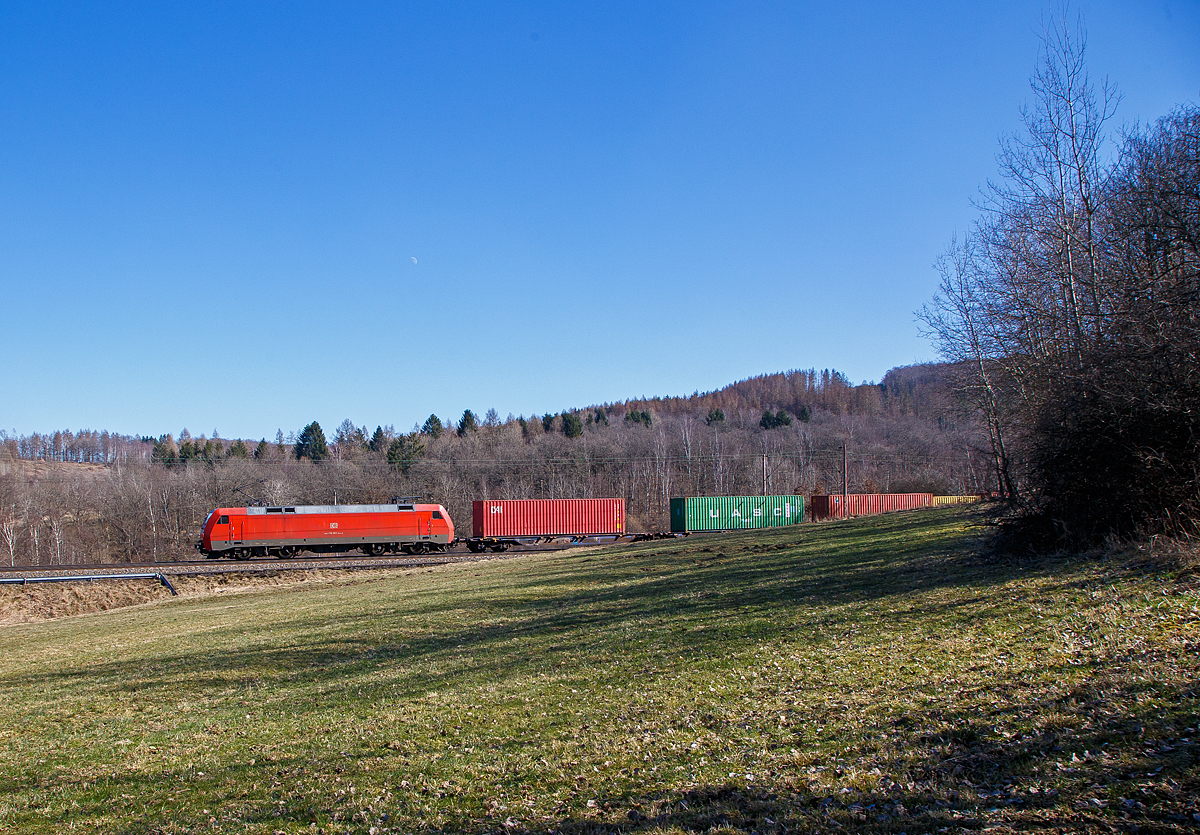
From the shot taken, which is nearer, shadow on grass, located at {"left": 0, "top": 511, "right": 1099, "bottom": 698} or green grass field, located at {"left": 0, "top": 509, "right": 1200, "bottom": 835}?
green grass field, located at {"left": 0, "top": 509, "right": 1200, "bottom": 835}

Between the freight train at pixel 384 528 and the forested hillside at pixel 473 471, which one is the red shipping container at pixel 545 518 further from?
the forested hillside at pixel 473 471

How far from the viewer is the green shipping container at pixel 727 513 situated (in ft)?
175

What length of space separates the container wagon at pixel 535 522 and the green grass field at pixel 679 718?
104 feet

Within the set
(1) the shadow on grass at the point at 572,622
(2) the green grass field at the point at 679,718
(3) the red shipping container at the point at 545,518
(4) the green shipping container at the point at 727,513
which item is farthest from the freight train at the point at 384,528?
(2) the green grass field at the point at 679,718

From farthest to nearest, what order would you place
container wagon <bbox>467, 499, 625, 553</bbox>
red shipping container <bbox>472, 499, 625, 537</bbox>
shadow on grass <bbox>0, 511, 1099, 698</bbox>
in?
red shipping container <bbox>472, 499, 625, 537</bbox> < container wagon <bbox>467, 499, 625, 553</bbox> < shadow on grass <bbox>0, 511, 1099, 698</bbox>

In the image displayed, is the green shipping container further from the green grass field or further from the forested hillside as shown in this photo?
the green grass field

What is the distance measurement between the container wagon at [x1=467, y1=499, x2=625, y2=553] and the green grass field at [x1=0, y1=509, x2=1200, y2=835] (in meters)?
31.7

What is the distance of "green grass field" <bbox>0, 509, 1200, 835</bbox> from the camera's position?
5.71 meters

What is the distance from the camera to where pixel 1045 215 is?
19.3 m

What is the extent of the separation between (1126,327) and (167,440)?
19436 cm

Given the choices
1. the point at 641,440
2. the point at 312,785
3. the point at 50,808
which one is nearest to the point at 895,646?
the point at 312,785

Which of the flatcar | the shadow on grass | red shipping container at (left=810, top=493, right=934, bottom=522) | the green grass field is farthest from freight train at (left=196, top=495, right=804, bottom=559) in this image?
the green grass field

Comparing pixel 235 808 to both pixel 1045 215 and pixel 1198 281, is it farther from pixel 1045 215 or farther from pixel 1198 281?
pixel 1045 215

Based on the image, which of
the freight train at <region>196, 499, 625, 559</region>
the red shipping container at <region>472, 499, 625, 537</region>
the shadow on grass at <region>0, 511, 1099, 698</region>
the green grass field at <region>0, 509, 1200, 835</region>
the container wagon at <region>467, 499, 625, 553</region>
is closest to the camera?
the green grass field at <region>0, 509, 1200, 835</region>
